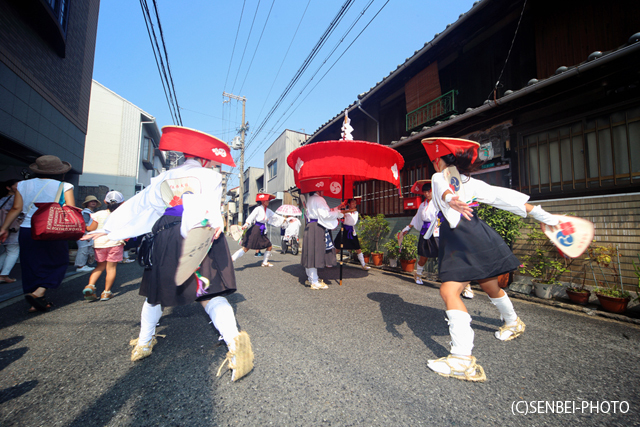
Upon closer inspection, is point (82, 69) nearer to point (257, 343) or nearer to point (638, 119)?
point (257, 343)

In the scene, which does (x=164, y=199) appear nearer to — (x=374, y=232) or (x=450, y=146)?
(x=450, y=146)

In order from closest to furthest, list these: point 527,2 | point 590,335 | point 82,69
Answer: point 590,335, point 527,2, point 82,69

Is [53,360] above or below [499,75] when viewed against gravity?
below

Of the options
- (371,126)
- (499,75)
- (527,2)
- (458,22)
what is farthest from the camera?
(371,126)

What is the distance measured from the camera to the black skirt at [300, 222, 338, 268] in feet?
14.6

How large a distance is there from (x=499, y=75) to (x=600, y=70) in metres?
2.35

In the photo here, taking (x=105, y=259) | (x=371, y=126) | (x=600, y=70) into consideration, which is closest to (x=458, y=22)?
(x=600, y=70)

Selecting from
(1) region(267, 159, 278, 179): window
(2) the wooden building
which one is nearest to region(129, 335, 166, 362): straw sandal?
(2) the wooden building

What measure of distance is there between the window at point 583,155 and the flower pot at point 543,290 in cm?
173

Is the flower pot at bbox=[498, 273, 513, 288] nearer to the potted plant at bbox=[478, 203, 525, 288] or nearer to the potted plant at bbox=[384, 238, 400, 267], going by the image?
the potted plant at bbox=[478, 203, 525, 288]

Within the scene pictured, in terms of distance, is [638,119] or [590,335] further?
[638,119]

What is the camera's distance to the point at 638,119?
359cm

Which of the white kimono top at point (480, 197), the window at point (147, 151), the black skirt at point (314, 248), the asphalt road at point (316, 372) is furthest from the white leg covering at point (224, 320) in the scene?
the window at point (147, 151)

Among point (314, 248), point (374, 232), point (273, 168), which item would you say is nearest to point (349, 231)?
point (314, 248)
